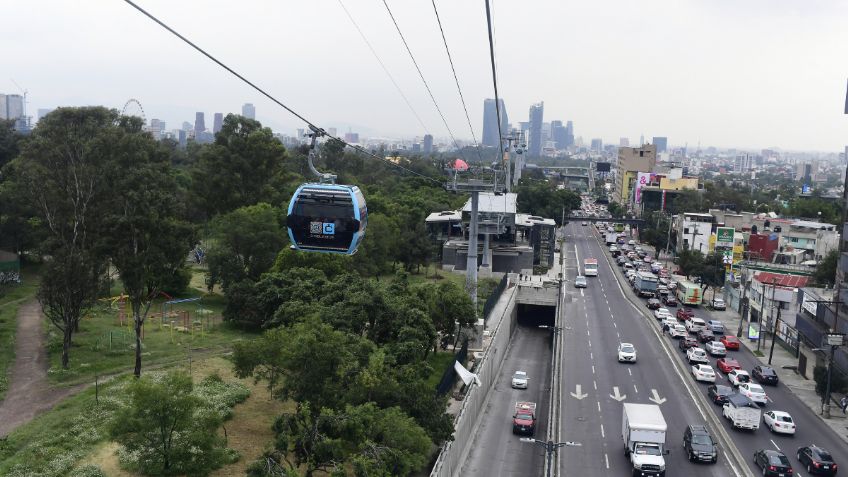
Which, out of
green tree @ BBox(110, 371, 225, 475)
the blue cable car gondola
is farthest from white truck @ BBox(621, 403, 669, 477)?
green tree @ BBox(110, 371, 225, 475)

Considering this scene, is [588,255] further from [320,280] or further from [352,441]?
[352,441]

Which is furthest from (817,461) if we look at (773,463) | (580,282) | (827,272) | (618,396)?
(580,282)

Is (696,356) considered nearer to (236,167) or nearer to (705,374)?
(705,374)

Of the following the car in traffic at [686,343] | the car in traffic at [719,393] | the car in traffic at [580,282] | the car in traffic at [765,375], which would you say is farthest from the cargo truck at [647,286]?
the car in traffic at [719,393]

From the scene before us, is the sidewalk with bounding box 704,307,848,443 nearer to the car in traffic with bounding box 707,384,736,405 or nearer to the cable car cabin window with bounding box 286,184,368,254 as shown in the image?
the car in traffic with bounding box 707,384,736,405

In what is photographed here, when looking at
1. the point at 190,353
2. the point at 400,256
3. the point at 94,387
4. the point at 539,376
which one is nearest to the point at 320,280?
the point at 190,353
